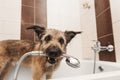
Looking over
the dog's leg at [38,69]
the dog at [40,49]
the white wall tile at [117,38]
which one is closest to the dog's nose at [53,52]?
the dog at [40,49]

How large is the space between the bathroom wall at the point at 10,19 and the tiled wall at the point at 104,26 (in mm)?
1077

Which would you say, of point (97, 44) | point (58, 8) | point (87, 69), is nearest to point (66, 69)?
point (87, 69)

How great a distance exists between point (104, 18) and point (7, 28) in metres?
1.25

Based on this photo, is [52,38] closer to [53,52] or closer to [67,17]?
[53,52]

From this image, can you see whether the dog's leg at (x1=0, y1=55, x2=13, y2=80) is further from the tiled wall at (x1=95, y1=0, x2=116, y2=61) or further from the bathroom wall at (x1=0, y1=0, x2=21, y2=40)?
the tiled wall at (x1=95, y1=0, x2=116, y2=61)

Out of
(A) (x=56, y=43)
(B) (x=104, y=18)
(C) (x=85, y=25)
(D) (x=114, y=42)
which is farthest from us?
(C) (x=85, y=25)

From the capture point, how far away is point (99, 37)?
1.91 m

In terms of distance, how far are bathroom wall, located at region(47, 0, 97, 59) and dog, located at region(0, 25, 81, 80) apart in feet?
2.45

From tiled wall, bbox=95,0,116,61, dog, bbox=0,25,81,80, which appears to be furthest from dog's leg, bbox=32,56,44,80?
tiled wall, bbox=95,0,116,61

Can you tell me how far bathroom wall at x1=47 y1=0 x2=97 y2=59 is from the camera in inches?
82.6

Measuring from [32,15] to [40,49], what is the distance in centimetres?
93

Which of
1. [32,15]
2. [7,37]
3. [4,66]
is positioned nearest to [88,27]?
[32,15]

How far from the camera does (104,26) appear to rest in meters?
1.80

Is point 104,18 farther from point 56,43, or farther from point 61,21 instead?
point 56,43
